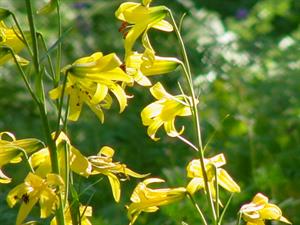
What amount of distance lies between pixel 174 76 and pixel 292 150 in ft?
3.22

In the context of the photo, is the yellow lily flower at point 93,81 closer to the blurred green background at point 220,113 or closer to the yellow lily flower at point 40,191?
the yellow lily flower at point 40,191

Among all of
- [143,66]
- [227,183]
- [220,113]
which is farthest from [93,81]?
[220,113]

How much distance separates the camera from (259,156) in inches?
207

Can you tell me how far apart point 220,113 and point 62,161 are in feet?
10.4

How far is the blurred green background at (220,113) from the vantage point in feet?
16.1

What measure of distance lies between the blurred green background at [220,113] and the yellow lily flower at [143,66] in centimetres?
191

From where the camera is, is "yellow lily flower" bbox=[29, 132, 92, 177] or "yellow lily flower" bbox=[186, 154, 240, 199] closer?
"yellow lily flower" bbox=[29, 132, 92, 177]

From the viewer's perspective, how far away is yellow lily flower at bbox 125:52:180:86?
2404 millimetres

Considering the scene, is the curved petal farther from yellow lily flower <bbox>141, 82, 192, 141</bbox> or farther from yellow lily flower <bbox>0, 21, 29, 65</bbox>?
yellow lily flower <bbox>0, 21, 29, 65</bbox>

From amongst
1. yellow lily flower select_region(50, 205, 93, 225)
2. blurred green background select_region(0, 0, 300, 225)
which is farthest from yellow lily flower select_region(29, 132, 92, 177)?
blurred green background select_region(0, 0, 300, 225)

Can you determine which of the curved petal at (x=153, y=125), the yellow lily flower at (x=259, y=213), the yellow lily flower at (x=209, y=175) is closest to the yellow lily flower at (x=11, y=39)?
the curved petal at (x=153, y=125)

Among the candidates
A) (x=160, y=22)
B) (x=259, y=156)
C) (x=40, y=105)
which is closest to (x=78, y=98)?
(x=40, y=105)

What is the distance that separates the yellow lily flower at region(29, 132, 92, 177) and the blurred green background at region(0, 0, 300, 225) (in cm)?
193

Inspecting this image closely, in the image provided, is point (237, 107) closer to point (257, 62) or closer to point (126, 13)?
point (257, 62)
